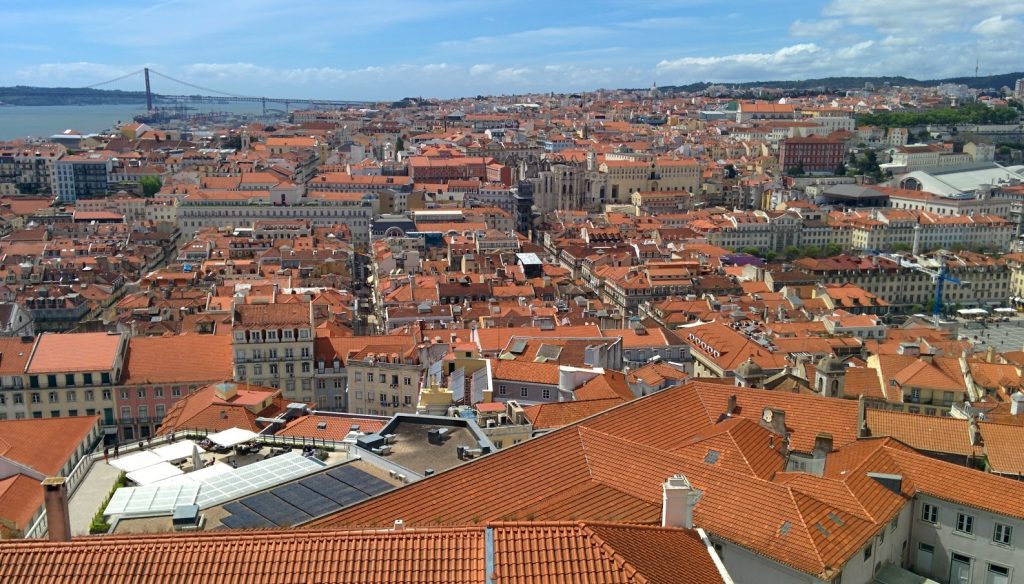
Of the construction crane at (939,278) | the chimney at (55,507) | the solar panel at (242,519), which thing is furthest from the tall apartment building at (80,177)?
the chimney at (55,507)

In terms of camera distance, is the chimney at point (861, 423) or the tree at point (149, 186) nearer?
the chimney at point (861, 423)

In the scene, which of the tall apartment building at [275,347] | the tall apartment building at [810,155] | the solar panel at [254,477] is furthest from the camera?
the tall apartment building at [810,155]

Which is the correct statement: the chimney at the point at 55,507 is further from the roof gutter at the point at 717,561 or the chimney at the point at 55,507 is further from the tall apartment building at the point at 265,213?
the tall apartment building at the point at 265,213

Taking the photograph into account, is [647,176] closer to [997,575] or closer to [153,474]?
[997,575]

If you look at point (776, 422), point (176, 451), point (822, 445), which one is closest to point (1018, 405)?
point (776, 422)

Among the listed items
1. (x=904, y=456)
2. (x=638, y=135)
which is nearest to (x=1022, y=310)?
(x=904, y=456)

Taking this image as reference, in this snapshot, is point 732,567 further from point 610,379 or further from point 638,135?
point 638,135
